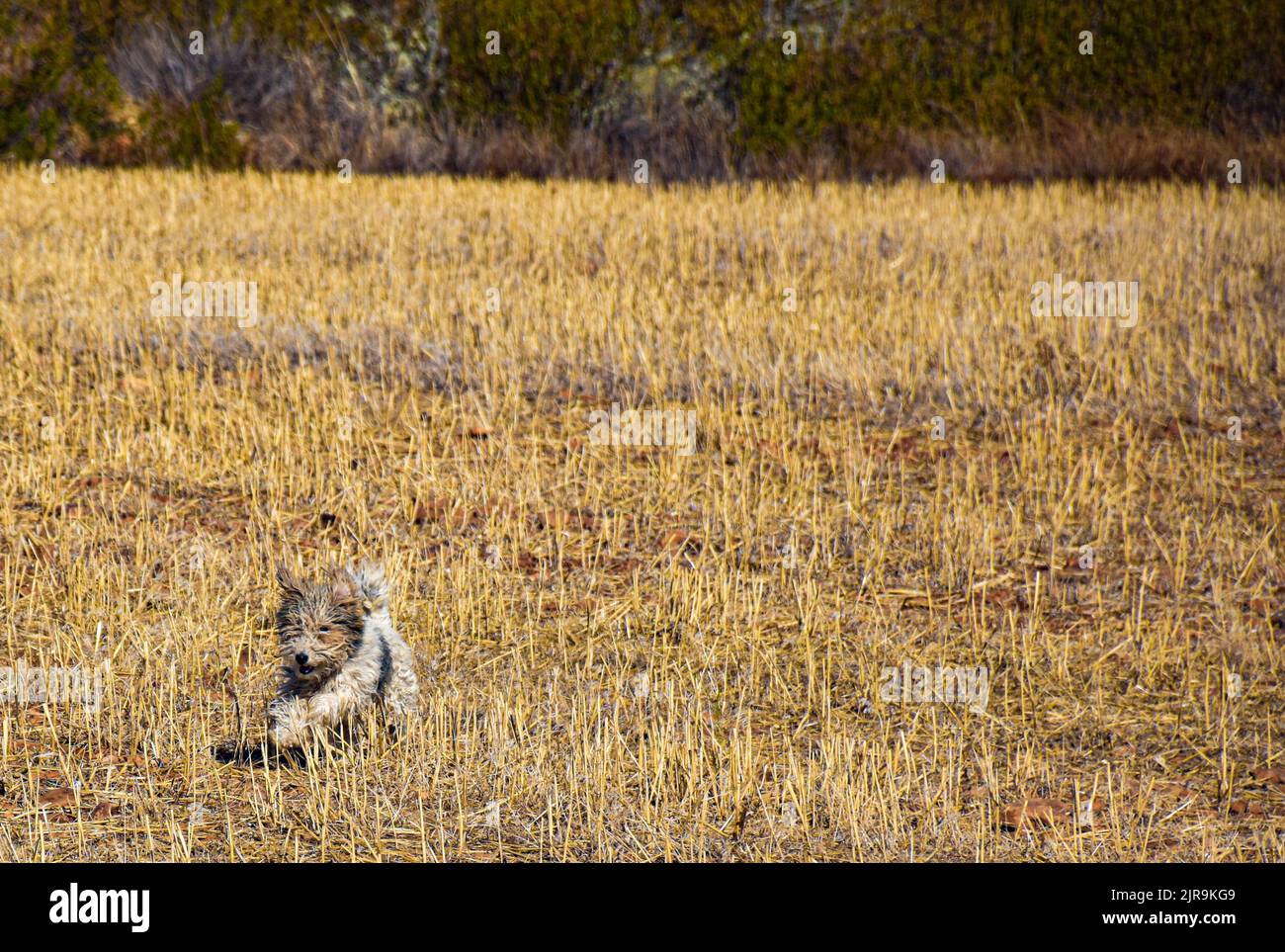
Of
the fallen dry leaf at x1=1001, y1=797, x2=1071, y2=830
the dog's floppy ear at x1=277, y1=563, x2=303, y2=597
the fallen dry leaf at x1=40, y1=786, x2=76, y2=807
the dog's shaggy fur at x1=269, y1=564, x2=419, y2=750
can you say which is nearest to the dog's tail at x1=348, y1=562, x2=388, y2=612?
the dog's shaggy fur at x1=269, y1=564, x2=419, y2=750

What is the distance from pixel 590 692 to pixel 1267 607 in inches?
120

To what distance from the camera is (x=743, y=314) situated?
11.4 m

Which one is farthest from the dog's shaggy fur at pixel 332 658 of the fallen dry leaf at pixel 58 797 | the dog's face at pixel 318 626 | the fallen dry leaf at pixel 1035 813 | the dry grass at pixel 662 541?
the fallen dry leaf at pixel 1035 813

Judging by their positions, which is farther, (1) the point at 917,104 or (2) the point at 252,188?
(1) the point at 917,104

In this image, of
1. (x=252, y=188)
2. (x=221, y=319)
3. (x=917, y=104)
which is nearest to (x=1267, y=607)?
(x=221, y=319)

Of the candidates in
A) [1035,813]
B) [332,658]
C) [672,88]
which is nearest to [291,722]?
[332,658]

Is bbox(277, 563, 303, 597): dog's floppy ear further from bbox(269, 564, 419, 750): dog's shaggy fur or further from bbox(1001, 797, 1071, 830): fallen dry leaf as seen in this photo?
bbox(1001, 797, 1071, 830): fallen dry leaf

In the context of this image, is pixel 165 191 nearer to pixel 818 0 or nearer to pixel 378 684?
pixel 818 0

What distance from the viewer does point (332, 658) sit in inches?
185

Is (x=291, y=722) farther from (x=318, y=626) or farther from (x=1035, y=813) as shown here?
(x=1035, y=813)

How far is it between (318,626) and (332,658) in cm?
11

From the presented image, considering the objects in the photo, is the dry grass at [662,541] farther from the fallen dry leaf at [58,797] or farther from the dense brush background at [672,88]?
the dense brush background at [672,88]

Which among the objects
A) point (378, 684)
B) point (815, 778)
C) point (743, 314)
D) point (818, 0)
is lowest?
point (815, 778)

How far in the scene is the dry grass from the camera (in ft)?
15.2
